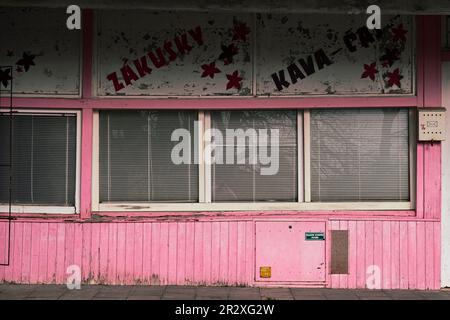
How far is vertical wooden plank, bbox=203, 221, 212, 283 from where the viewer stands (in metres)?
8.01

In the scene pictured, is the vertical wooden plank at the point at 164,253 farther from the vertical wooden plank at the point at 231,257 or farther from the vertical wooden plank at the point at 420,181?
the vertical wooden plank at the point at 420,181

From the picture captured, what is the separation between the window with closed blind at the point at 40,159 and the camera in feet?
26.9

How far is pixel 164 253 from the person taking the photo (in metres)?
8.02

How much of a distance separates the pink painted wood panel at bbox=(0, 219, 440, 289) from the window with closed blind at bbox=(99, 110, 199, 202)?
0.44m

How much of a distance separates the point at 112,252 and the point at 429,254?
14.0 feet

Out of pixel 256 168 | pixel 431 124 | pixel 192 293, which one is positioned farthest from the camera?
pixel 256 168

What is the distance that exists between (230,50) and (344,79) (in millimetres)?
1602

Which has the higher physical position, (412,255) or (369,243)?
(369,243)

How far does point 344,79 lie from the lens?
802 centimetres

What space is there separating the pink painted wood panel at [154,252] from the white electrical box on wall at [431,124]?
1.35 metres

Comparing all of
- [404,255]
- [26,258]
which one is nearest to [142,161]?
[26,258]

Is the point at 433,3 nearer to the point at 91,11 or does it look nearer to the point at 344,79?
the point at 344,79

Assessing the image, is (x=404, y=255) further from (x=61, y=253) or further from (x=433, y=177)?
(x=61, y=253)
